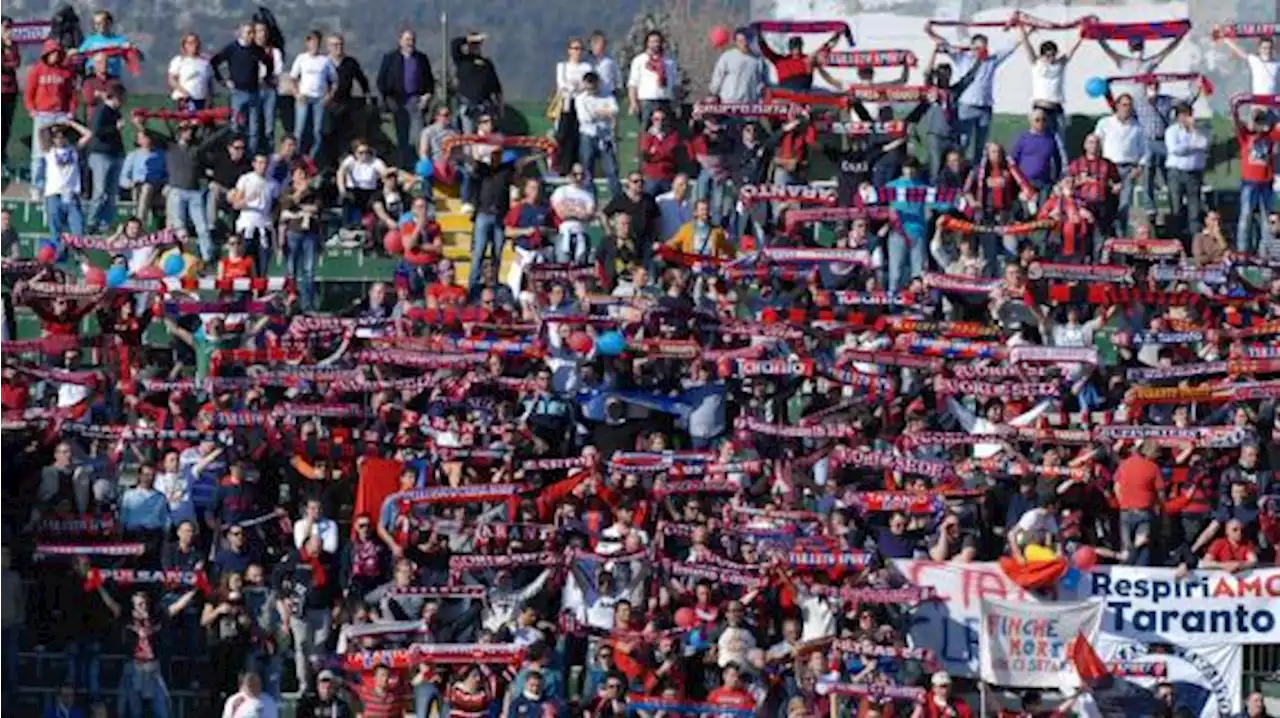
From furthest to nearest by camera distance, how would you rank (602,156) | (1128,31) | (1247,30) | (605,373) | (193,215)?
(1128,31) < (1247,30) < (602,156) < (193,215) < (605,373)

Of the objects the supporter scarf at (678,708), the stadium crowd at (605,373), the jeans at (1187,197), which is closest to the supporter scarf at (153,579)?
the stadium crowd at (605,373)

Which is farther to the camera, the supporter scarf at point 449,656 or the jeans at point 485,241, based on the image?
the jeans at point 485,241

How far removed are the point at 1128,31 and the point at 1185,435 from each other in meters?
8.93

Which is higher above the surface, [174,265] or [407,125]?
[407,125]

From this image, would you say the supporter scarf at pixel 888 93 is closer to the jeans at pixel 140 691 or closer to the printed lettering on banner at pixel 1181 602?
the printed lettering on banner at pixel 1181 602

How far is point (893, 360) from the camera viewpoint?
4278cm

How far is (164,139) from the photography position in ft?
156

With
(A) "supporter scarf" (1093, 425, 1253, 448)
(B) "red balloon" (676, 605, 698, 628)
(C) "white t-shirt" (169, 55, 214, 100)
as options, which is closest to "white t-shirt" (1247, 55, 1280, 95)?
(A) "supporter scarf" (1093, 425, 1253, 448)

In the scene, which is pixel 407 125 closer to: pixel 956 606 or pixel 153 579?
pixel 153 579

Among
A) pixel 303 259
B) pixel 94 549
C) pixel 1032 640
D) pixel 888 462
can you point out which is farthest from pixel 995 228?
pixel 94 549

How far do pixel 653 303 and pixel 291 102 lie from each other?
6042 mm

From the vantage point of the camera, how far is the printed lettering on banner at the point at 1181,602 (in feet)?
133

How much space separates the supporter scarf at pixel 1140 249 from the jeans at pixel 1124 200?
1473 mm

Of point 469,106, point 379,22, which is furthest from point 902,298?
point 379,22
